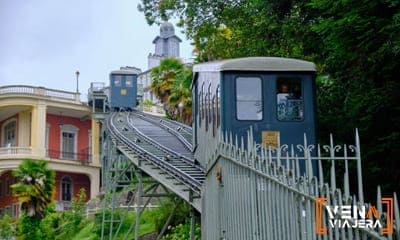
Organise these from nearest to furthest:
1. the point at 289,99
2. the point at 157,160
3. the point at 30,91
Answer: the point at 289,99 → the point at 157,160 → the point at 30,91

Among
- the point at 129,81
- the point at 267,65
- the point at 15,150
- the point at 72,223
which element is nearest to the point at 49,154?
the point at 15,150

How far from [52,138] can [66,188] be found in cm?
362

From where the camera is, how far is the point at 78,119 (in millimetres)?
50438

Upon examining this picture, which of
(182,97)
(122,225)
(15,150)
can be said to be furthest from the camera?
(15,150)

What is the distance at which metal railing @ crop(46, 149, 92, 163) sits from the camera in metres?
48.0

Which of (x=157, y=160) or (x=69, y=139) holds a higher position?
(x=69, y=139)

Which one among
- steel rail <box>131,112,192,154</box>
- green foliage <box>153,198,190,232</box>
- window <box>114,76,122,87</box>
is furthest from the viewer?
window <box>114,76,122,87</box>

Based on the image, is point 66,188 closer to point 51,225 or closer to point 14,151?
point 14,151

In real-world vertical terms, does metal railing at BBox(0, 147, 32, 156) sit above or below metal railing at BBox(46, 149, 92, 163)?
above

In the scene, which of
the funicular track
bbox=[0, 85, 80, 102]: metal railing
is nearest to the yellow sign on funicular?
the funicular track

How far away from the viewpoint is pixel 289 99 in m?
14.0

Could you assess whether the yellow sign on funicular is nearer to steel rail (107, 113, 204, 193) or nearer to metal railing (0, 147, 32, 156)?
steel rail (107, 113, 204, 193)

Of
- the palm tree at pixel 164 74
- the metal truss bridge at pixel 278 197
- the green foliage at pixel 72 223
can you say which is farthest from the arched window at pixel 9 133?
the metal truss bridge at pixel 278 197

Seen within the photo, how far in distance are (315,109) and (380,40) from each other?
132 inches
